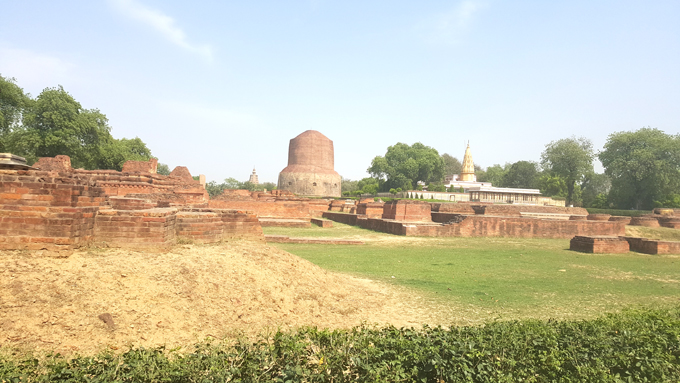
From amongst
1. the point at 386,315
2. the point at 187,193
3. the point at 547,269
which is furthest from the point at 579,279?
the point at 187,193

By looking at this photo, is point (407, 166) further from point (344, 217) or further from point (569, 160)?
point (344, 217)

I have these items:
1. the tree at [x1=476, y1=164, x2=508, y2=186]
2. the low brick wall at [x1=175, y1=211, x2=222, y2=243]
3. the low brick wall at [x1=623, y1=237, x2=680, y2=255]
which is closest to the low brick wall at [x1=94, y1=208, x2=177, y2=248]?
the low brick wall at [x1=175, y1=211, x2=222, y2=243]

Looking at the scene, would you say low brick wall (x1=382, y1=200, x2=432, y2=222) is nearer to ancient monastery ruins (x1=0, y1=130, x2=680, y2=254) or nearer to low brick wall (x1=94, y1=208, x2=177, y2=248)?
ancient monastery ruins (x1=0, y1=130, x2=680, y2=254)

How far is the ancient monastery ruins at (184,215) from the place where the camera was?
3775mm

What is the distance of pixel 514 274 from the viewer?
22.9 ft

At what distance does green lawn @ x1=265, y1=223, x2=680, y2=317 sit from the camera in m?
5.01

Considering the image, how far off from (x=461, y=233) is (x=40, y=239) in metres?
11.8

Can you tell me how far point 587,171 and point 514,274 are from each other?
48681 mm

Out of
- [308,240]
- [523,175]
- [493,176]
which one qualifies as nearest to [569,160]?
[523,175]

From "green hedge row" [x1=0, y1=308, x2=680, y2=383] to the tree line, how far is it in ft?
131

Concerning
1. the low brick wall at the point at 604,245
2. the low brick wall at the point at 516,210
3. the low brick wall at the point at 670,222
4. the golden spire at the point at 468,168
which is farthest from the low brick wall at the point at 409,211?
the golden spire at the point at 468,168

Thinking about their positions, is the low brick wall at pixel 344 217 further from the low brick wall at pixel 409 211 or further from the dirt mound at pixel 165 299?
the dirt mound at pixel 165 299

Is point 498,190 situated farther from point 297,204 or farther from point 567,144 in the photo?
point 297,204

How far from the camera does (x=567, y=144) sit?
158 ft
